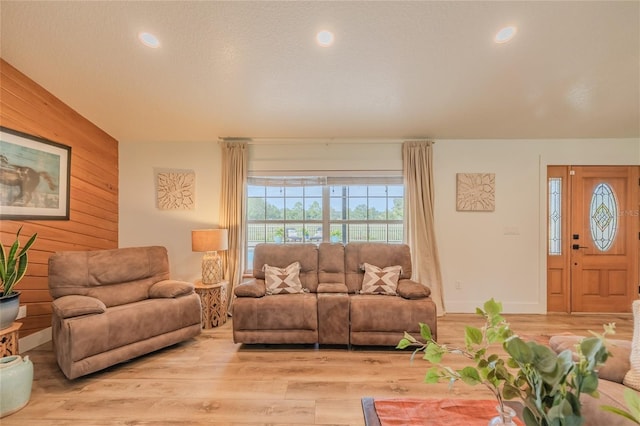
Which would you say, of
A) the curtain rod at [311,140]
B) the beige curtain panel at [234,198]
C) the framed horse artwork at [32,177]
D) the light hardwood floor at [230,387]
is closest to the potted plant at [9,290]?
the light hardwood floor at [230,387]

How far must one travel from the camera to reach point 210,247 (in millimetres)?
3303

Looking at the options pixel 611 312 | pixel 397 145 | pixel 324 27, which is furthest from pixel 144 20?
pixel 611 312

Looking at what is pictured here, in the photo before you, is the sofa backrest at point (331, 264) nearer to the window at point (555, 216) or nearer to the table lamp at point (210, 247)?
the table lamp at point (210, 247)

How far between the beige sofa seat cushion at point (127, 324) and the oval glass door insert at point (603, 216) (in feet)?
17.3

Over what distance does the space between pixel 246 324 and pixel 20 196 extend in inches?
102

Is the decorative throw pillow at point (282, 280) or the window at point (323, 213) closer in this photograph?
the decorative throw pillow at point (282, 280)

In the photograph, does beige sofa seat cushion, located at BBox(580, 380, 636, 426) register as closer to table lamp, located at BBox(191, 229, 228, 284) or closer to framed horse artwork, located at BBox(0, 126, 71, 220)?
table lamp, located at BBox(191, 229, 228, 284)

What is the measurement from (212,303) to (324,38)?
310 centimetres

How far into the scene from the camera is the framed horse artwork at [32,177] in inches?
102

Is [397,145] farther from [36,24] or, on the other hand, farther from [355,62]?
[36,24]

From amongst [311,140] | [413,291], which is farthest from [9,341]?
[311,140]

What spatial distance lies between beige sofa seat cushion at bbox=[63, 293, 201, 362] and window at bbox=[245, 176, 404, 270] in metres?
1.37

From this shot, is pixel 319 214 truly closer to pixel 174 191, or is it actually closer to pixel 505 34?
pixel 174 191

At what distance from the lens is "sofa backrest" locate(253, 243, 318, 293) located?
324 cm
